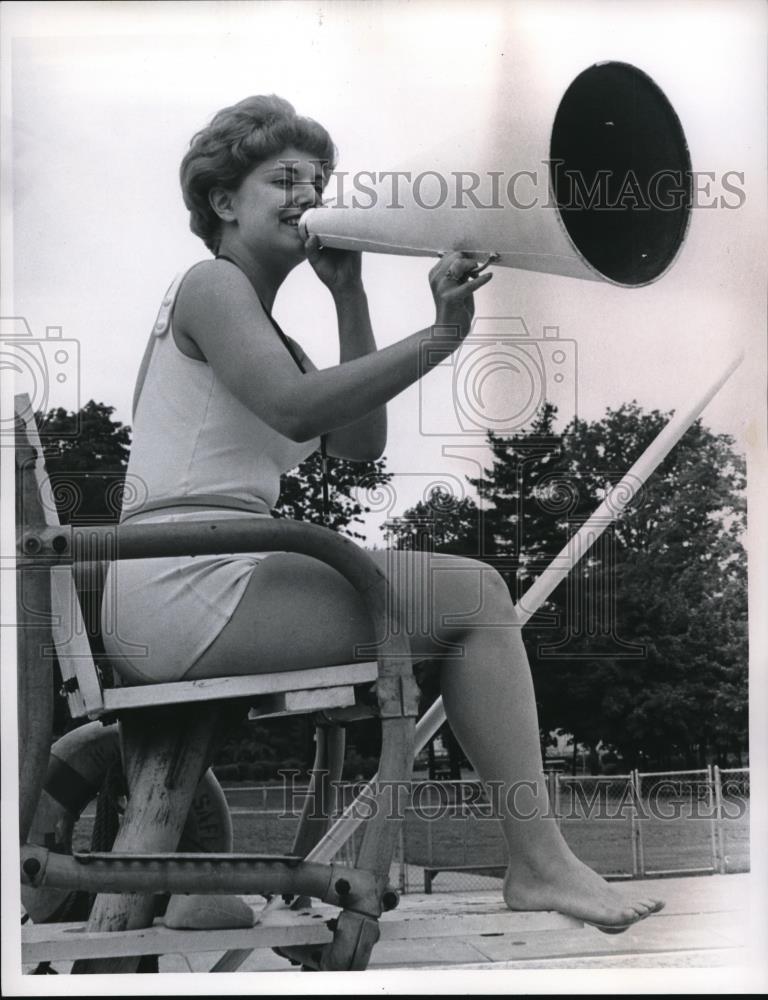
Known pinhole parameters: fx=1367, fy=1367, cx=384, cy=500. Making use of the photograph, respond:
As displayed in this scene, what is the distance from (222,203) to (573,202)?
2.18ft

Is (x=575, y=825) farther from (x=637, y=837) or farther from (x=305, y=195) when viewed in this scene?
(x=305, y=195)

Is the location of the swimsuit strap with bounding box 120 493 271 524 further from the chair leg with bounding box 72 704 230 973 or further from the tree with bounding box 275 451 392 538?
the chair leg with bounding box 72 704 230 973

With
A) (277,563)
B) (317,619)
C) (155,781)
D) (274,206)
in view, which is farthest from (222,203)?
(155,781)

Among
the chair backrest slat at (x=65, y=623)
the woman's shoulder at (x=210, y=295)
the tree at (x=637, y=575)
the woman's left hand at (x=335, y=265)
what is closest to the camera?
the chair backrest slat at (x=65, y=623)

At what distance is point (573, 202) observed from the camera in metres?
2.39

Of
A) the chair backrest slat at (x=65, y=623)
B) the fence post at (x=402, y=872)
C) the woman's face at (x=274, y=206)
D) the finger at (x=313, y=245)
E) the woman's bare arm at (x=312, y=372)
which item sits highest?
the woman's face at (x=274, y=206)

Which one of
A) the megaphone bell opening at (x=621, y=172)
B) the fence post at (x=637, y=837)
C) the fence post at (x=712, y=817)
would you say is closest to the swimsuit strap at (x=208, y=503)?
the megaphone bell opening at (x=621, y=172)

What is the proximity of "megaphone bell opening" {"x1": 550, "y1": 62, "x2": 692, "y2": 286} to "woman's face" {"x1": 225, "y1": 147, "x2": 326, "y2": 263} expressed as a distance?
0.49m

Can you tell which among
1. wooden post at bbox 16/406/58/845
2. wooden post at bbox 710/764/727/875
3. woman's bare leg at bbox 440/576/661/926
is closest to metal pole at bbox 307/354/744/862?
woman's bare leg at bbox 440/576/661/926

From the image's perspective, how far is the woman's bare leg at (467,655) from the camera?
230 cm

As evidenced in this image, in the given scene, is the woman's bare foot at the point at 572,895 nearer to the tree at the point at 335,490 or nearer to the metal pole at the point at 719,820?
the metal pole at the point at 719,820

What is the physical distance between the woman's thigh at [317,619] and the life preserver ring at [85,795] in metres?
0.37

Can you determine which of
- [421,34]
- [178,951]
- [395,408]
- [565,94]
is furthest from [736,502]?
[178,951]

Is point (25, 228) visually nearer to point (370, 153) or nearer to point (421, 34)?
point (370, 153)
